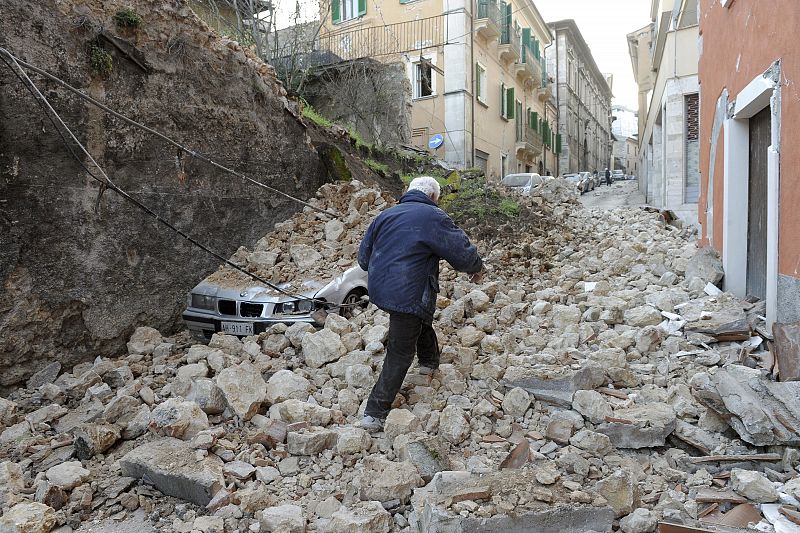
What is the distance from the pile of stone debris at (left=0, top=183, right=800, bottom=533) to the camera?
2.81 meters

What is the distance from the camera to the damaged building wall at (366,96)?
16.5 m

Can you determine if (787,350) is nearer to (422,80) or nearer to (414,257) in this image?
(414,257)

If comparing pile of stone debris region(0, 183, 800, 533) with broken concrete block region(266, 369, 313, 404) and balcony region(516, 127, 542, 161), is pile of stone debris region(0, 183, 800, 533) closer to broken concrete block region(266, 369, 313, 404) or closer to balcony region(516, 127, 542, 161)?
broken concrete block region(266, 369, 313, 404)

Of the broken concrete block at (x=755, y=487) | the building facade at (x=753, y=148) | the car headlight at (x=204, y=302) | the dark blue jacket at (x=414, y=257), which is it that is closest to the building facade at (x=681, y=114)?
the building facade at (x=753, y=148)

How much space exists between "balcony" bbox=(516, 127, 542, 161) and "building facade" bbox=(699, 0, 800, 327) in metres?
18.2

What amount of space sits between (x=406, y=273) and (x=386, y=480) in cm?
137

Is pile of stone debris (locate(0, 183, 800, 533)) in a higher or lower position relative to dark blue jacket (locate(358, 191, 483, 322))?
lower

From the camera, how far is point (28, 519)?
2.86 metres

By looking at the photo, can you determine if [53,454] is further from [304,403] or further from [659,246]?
[659,246]

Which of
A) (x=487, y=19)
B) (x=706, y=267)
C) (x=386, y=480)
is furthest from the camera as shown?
(x=487, y=19)

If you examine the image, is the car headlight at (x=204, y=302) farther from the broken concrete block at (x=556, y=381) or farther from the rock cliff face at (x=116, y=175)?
the broken concrete block at (x=556, y=381)

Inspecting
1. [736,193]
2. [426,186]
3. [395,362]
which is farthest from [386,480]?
[736,193]

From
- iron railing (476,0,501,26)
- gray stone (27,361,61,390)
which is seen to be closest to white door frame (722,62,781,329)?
gray stone (27,361,61,390)

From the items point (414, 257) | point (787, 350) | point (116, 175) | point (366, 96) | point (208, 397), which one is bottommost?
point (208, 397)
